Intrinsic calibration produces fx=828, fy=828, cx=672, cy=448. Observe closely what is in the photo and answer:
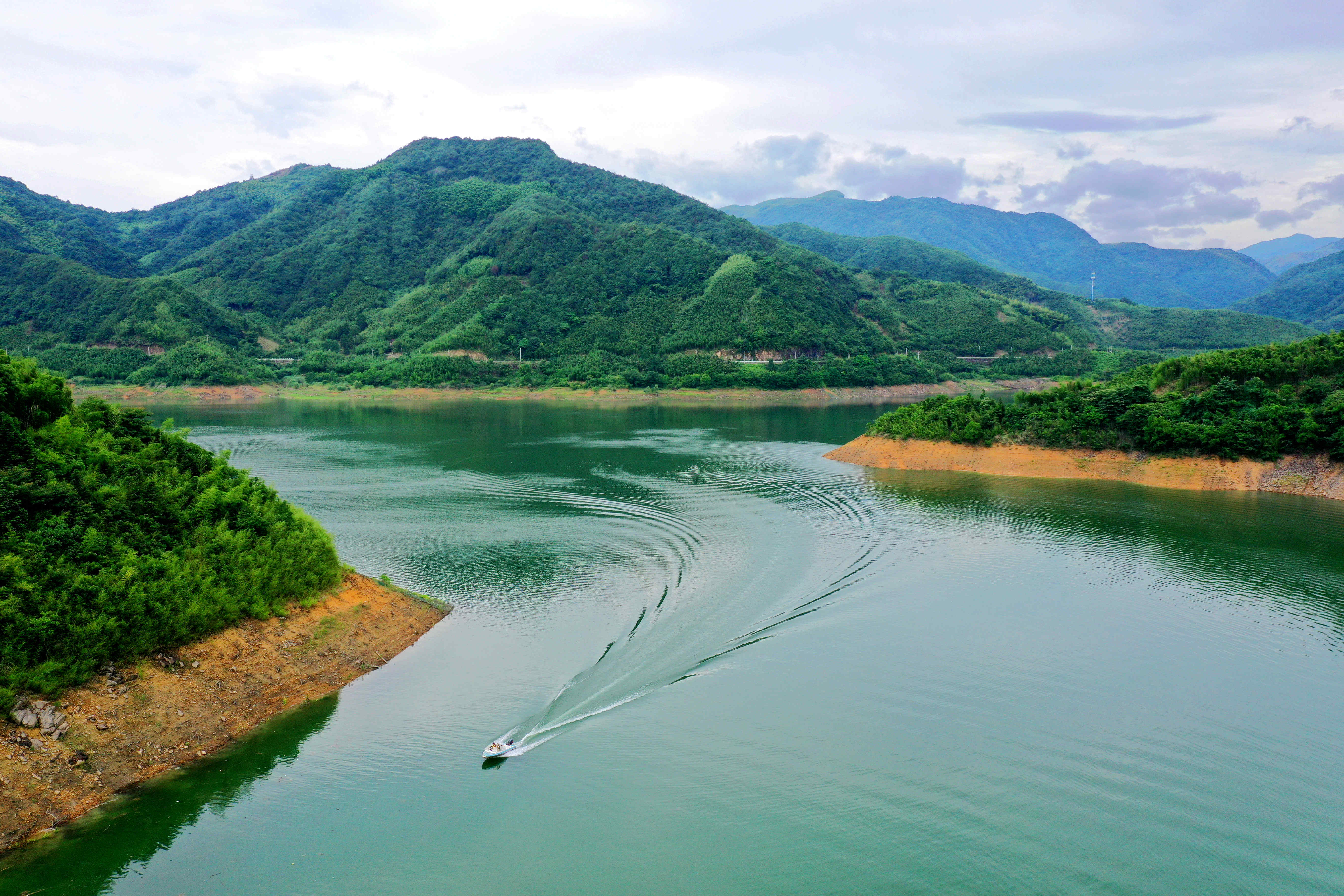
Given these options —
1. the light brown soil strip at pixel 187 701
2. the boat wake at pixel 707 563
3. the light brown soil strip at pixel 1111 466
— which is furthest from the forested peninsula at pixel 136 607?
the light brown soil strip at pixel 1111 466

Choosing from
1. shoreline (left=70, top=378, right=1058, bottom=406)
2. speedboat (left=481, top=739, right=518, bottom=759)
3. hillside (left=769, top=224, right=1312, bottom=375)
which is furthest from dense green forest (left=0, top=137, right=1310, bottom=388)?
speedboat (left=481, top=739, right=518, bottom=759)

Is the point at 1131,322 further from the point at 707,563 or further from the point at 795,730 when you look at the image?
the point at 795,730

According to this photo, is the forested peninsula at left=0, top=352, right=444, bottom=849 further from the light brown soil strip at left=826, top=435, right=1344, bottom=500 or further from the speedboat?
the light brown soil strip at left=826, top=435, right=1344, bottom=500

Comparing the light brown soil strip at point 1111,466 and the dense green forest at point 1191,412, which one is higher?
the dense green forest at point 1191,412

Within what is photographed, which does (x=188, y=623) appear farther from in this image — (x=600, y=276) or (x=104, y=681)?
(x=600, y=276)

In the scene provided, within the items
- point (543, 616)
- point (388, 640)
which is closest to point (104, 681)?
point (388, 640)

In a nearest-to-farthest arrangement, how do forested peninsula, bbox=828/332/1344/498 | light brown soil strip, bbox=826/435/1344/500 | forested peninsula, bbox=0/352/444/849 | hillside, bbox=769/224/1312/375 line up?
forested peninsula, bbox=0/352/444/849 → light brown soil strip, bbox=826/435/1344/500 → forested peninsula, bbox=828/332/1344/498 → hillside, bbox=769/224/1312/375

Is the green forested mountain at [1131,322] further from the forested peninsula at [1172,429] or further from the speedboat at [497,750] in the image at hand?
the speedboat at [497,750]
